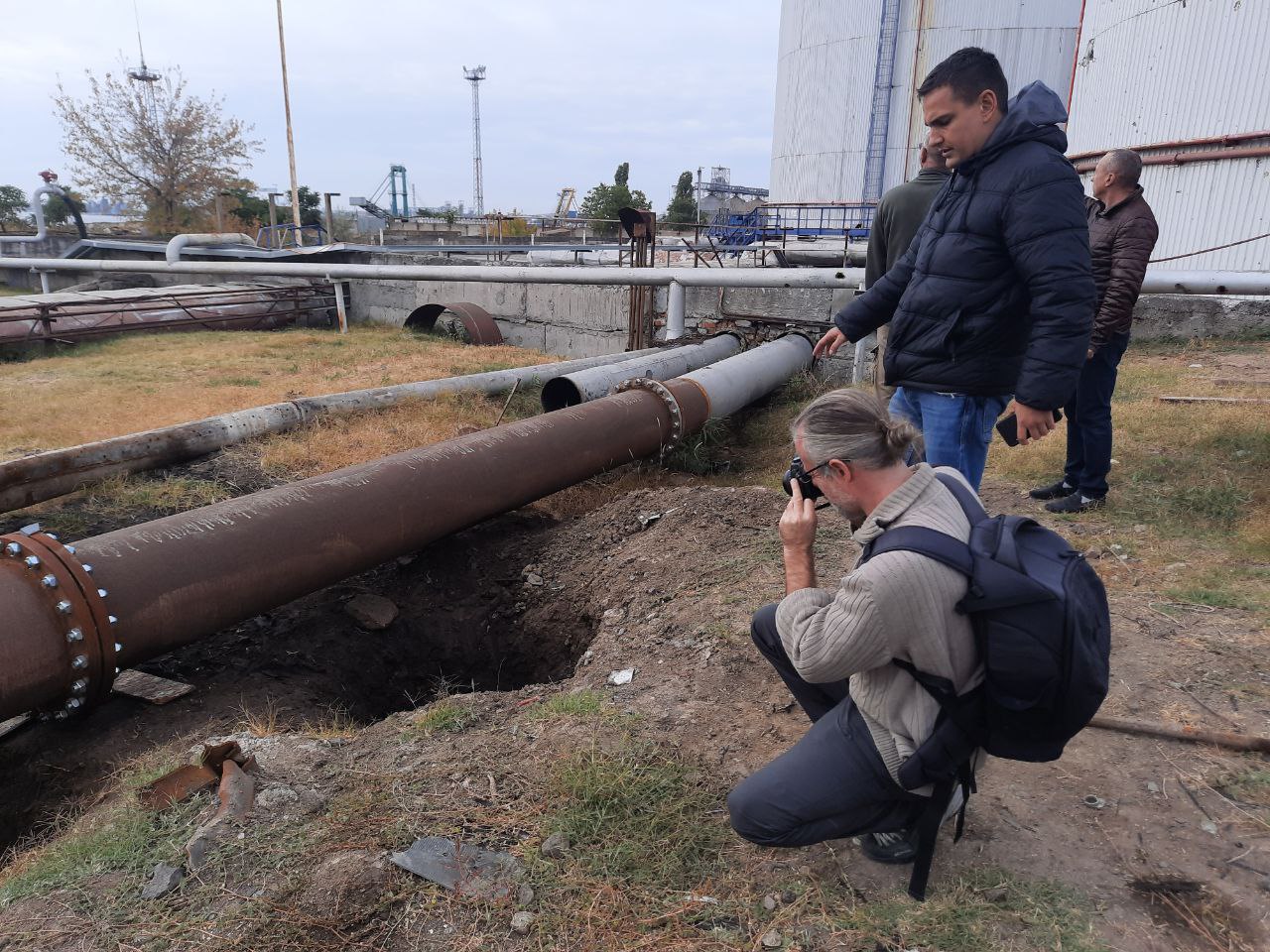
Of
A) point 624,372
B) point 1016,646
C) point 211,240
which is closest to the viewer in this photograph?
point 1016,646

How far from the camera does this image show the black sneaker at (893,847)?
2.00 m

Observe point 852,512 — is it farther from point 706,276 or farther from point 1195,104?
point 1195,104

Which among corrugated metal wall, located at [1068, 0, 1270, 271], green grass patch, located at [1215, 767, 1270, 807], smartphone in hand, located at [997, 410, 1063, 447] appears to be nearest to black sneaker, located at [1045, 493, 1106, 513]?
smartphone in hand, located at [997, 410, 1063, 447]

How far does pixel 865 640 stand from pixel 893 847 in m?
0.72

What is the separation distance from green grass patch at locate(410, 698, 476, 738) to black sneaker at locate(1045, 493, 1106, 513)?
3.32 meters

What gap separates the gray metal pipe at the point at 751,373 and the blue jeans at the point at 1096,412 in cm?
254

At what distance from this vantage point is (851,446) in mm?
1797

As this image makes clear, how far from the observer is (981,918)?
6.00ft

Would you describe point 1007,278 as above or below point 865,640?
above

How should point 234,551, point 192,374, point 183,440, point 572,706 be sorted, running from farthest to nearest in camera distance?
point 192,374, point 183,440, point 234,551, point 572,706

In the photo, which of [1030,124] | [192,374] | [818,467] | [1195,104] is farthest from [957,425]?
[1195,104]

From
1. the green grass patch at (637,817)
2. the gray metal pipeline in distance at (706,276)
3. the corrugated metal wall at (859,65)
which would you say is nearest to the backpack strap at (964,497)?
the green grass patch at (637,817)

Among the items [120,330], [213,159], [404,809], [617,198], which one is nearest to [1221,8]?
[404,809]

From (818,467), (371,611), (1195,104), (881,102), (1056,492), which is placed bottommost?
(371,611)
